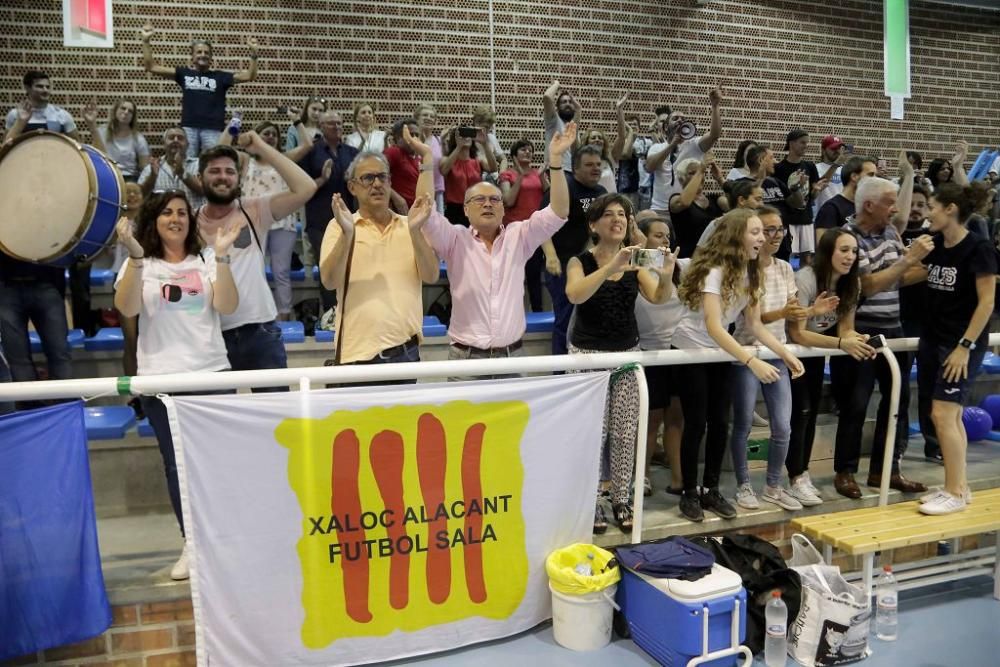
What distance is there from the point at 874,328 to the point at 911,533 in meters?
1.32

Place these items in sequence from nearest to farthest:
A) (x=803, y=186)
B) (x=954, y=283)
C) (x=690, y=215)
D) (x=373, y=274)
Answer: (x=373, y=274), (x=954, y=283), (x=690, y=215), (x=803, y=186)

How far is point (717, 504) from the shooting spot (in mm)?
4031

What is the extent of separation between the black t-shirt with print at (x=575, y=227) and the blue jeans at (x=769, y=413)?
183 centimetres

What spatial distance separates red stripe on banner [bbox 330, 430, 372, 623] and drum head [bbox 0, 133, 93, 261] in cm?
175

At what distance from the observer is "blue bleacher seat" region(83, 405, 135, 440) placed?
13.5 feet

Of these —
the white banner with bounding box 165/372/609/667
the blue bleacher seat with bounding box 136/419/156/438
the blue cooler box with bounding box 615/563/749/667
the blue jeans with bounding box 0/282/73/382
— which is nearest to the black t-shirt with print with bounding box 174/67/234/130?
the blue jeans with bounding box 0/282/73/382

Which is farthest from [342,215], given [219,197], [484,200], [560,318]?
[560,318]

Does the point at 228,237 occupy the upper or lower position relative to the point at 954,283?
upper

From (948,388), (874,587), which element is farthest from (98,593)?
(948,388)

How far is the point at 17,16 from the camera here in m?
8.91

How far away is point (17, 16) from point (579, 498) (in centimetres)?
896

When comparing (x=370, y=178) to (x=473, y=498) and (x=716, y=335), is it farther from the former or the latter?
(x=716, y=335)

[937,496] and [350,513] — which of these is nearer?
[350,513]

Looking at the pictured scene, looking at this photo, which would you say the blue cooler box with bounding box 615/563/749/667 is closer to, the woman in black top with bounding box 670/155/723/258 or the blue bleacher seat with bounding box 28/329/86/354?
the woman in black top with bounding box 670/155/723/258
